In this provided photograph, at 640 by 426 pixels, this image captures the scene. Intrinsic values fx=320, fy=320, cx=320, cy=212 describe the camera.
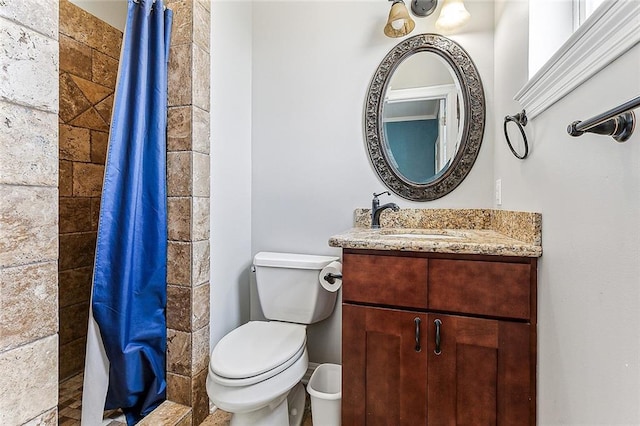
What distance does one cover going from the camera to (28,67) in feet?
2.89

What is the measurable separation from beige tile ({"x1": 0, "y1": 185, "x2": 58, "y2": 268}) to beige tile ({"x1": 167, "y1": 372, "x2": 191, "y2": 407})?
2.82 ft

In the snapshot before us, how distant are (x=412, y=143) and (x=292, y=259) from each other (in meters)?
0.92

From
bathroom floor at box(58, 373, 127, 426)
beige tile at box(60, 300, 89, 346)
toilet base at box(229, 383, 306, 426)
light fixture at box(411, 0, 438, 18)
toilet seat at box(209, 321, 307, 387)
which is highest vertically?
light fixture at box(411, 0, 438, 18)

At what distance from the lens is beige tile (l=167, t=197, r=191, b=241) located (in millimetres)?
1502

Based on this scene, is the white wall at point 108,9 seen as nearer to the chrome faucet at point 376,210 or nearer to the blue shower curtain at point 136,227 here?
the blue shower curtain at point 136,227

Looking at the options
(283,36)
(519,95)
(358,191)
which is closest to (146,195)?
(358,191)

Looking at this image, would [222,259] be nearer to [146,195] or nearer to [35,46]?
[146,195]

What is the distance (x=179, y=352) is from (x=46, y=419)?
24.2 inches

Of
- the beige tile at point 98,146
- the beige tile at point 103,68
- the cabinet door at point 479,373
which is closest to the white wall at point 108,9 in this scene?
the beige tile at point 103,68

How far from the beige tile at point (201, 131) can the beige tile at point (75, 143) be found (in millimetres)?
977

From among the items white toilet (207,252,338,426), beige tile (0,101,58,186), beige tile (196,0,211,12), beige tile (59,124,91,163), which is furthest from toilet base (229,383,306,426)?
beige tile (196,0,211,12)

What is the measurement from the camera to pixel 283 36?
198 cm

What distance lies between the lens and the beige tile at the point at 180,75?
58.7 inches

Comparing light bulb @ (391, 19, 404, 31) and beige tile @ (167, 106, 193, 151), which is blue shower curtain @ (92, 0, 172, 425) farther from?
light bulb @ (391, 19, 404, 31)
